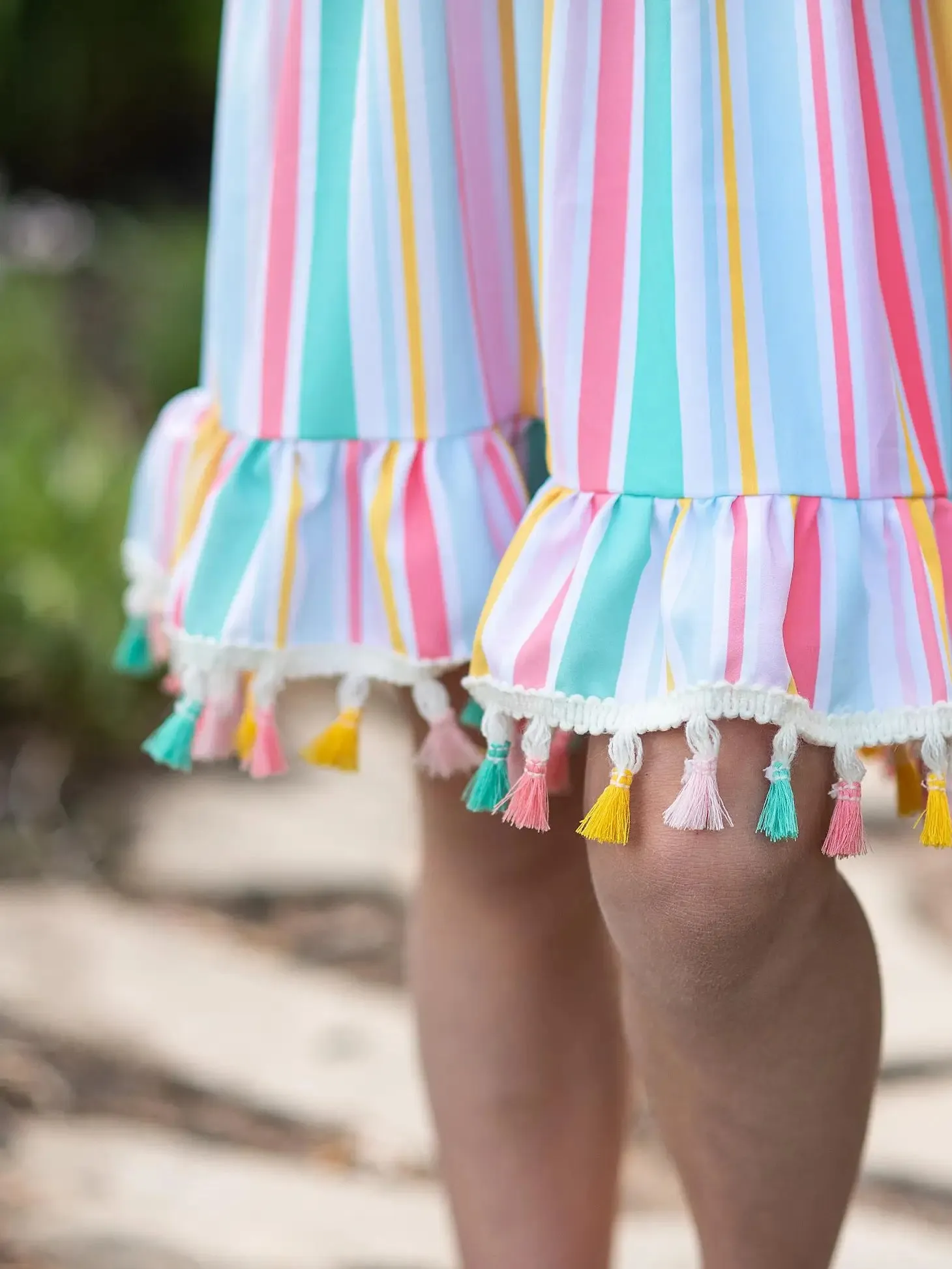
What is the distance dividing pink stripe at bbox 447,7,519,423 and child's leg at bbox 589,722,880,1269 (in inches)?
8.3

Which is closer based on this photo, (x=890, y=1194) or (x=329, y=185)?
(x=329, y=185)

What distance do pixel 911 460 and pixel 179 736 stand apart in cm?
37

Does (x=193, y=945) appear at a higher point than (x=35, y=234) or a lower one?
lower

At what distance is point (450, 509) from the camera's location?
0.68 m

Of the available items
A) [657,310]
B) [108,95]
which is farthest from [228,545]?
[108,95]

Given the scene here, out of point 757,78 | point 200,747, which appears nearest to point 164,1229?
point 200,747

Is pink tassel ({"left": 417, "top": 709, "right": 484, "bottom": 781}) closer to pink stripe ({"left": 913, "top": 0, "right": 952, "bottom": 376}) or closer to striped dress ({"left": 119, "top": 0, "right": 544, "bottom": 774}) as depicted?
striped dress ({"left": 119, "top": 0, "right": 544, "bottom": 774})

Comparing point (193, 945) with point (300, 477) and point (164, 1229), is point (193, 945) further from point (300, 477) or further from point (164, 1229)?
point (300, 477)

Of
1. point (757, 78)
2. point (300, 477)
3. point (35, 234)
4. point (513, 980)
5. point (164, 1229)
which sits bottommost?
point (164, 1229)

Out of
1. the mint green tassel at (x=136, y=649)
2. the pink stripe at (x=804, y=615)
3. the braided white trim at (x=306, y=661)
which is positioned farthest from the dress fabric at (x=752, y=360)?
the mint green tassel at (x=136, y=649)

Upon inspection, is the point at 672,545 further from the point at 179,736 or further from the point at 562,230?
the point at 179,736

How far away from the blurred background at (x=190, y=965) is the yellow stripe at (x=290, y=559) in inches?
4.6

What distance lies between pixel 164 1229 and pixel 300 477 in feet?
2.29

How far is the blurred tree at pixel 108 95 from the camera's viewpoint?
10.4 feet
